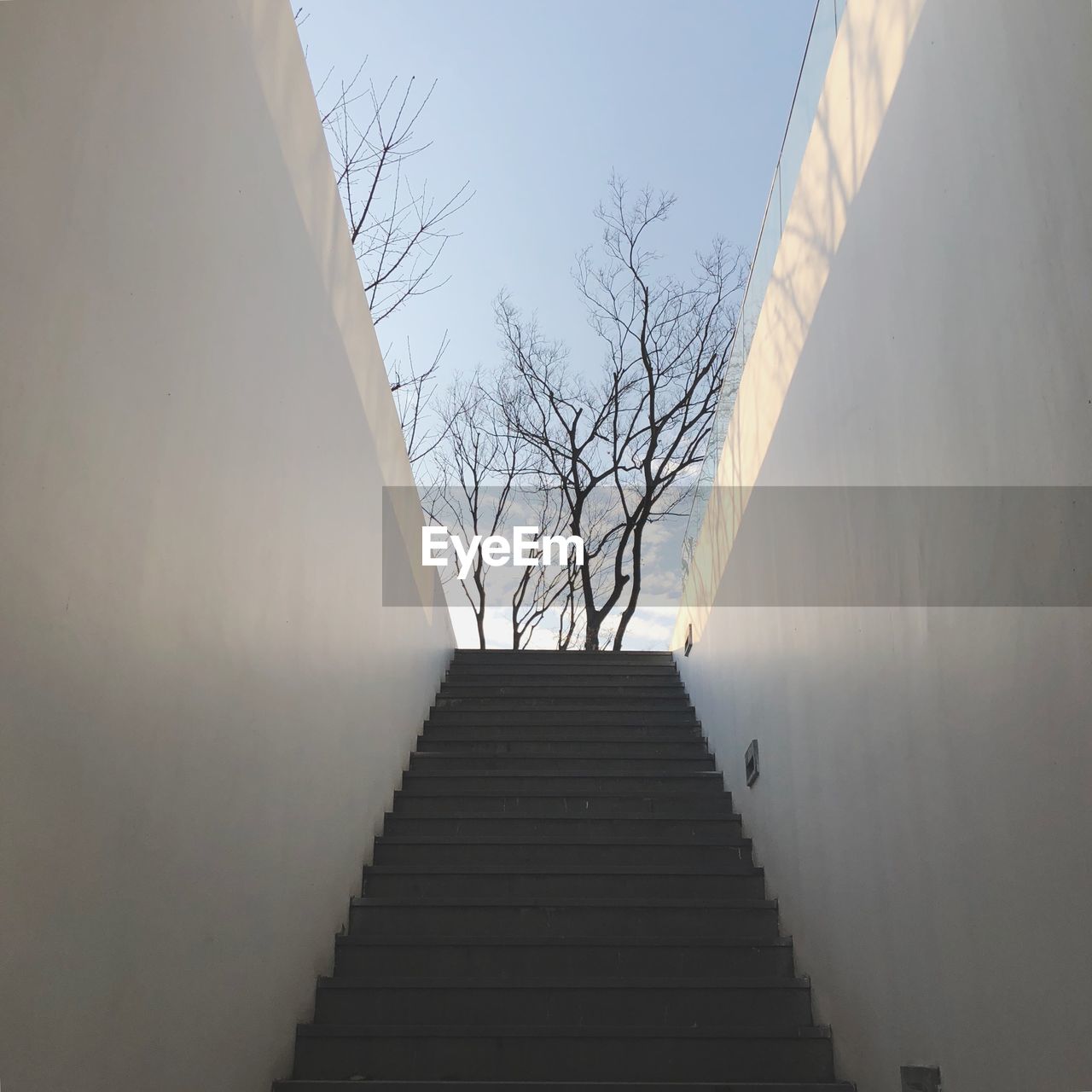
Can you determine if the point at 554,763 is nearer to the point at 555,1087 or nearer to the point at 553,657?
the point at 553,657

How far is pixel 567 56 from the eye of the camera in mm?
10180

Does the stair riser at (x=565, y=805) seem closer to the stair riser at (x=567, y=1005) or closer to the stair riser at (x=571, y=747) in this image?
the stair riser at (x=571, y=747)

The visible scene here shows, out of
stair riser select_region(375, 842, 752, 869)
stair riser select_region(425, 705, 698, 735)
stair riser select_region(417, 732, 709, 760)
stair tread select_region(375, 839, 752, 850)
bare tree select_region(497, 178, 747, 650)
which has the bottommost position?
stair riser select_region(375, 842, 752, 869)

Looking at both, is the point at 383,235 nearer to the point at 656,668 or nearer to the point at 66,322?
the point at 656,668

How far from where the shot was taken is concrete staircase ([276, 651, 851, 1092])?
3.67 metres

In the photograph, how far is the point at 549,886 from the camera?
4.91m

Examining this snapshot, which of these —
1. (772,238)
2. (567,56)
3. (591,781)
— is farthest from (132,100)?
(567,56)

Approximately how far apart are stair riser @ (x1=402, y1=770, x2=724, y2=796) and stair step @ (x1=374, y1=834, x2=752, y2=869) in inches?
28.3

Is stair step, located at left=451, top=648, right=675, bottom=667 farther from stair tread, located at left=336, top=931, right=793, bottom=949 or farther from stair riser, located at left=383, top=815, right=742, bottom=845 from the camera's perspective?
stair tread, located at left=336, top=931, right=793, bottom=949

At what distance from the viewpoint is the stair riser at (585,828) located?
559 centimetres

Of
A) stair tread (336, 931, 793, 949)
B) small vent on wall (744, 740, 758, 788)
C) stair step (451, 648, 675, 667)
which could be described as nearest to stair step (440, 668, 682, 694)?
stair step (451, 648, 675, 667)

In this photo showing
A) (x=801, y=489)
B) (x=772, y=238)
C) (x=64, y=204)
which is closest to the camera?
(x=64, y=204)

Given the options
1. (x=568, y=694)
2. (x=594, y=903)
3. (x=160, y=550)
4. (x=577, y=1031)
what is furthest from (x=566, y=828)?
(x=160, y=550)

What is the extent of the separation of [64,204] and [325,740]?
2797 mm
